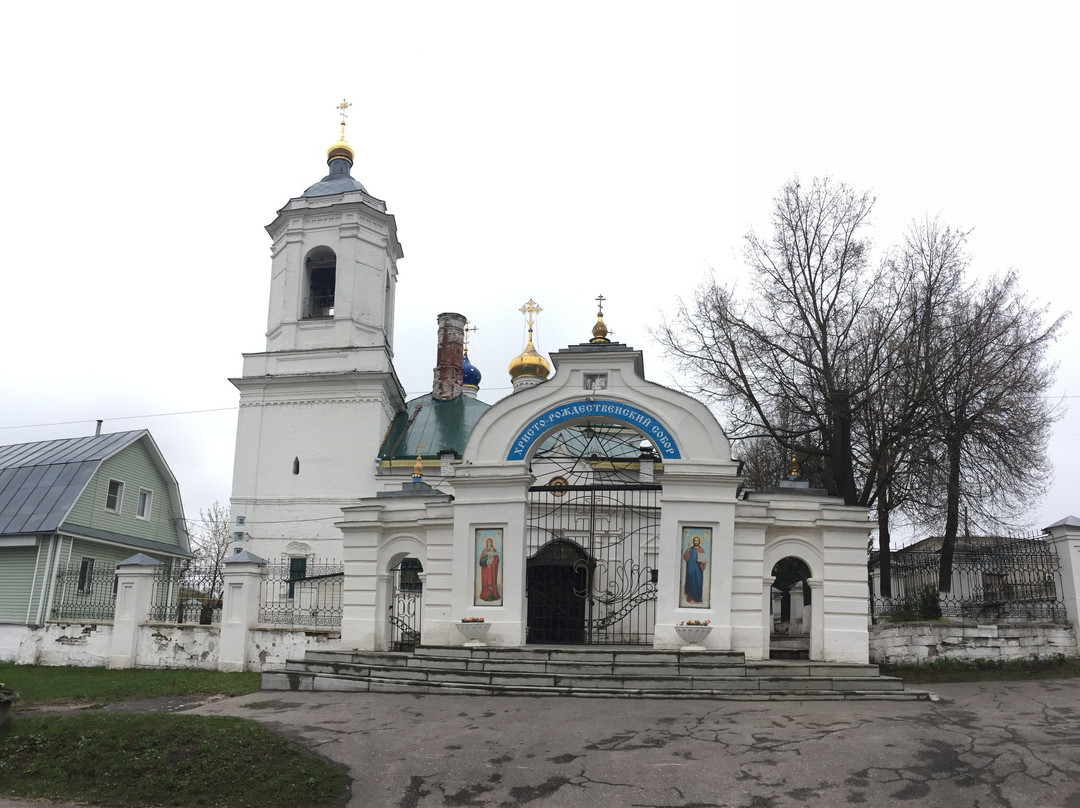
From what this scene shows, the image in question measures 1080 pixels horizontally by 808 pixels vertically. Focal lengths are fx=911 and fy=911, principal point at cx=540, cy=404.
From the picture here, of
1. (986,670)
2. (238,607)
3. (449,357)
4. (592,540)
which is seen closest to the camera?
(986,670)

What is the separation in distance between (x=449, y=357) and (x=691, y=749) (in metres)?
22.7

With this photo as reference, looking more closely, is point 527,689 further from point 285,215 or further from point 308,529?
point 285,215

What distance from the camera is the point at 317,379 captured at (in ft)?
87.8

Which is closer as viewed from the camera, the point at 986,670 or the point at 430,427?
the point at 986,670

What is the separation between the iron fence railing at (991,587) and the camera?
14.3 meters

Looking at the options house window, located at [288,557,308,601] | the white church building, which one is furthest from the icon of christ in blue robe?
house window, located at [288,557,308,601]

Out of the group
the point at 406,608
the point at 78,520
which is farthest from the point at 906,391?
the point at 78,520

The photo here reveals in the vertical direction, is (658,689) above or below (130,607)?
below

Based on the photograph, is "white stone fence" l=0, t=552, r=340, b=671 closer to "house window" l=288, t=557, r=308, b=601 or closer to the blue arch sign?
the blue arch sign

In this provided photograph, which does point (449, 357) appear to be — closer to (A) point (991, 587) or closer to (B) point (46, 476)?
(B) point (46, 476)

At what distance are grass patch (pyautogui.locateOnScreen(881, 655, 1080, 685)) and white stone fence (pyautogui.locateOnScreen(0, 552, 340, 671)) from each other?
928cm

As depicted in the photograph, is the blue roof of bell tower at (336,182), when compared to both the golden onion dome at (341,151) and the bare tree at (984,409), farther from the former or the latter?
the bare tree at (984,409)

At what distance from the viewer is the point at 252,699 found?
1184cm

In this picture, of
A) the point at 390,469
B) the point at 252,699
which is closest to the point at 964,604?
the point at 252,699
